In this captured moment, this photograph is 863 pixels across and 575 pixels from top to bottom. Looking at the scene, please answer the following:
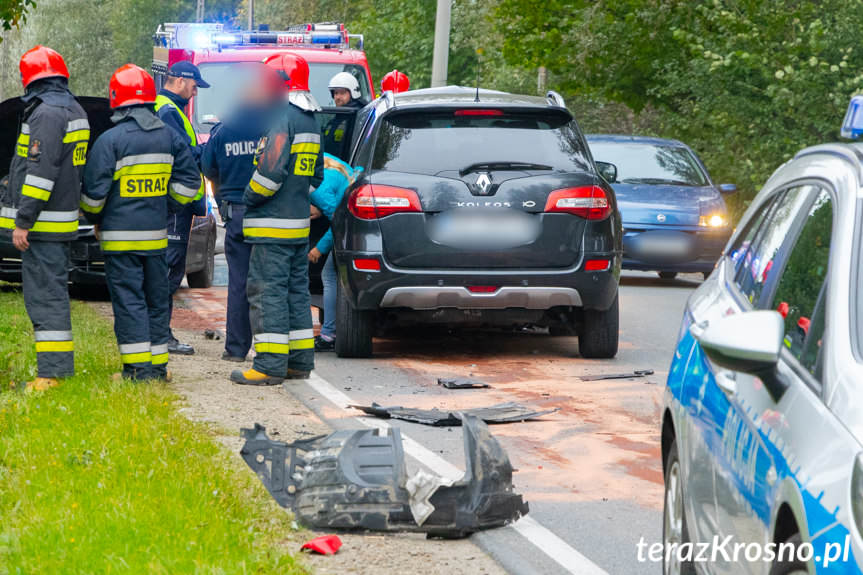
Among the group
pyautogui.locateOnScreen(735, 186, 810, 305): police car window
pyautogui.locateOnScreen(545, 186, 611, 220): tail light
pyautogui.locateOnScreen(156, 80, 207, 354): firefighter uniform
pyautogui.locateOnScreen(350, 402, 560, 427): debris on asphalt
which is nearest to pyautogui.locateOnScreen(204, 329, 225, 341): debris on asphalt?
pyautogui.locateOnScreen(156, 80, 207, 354): firefighter uniform

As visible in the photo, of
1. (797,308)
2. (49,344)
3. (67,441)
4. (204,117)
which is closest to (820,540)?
(797,308)

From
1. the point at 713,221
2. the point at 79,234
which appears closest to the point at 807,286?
the point at 79,234

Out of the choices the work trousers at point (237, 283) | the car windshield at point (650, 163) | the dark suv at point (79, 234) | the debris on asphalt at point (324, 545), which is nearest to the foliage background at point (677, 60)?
the dark suv at point (79, 234)

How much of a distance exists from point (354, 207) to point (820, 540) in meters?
6.79

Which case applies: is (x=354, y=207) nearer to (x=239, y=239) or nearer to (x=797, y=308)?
(x=239, y=239)

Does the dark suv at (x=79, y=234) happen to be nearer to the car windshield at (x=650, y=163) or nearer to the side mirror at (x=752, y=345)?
the car windshield at (x=650, y=163)

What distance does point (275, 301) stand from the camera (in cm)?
851

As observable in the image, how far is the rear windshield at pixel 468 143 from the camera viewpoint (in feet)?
30.6

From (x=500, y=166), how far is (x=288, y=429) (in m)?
2.99

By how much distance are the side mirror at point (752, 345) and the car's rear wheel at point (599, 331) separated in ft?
21.7

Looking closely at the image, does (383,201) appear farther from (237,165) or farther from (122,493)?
(122,493)

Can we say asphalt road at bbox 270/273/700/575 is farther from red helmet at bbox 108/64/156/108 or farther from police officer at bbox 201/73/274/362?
red helmet at bbox 108/64/156/108

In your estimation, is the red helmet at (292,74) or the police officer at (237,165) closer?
the red helmet at (292,74)

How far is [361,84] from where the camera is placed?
17844 mm
